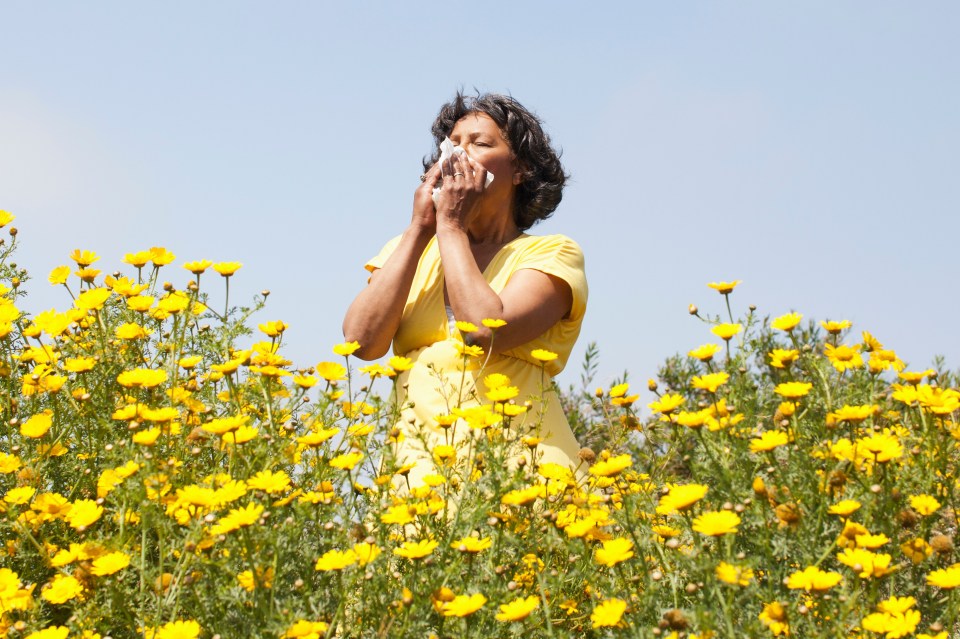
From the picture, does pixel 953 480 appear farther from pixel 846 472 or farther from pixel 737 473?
pixel 737 473

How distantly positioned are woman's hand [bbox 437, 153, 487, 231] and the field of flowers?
2.01 ft

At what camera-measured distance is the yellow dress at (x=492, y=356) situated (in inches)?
115

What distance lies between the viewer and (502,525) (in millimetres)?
2031

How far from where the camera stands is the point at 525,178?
3.52 m

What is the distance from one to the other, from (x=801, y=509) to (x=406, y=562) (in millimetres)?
787

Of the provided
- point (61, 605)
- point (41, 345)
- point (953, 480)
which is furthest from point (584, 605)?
point (41, 345)

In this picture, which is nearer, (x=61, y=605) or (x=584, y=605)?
(x=584, y=605)

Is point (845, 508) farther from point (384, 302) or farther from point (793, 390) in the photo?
point (384, 302)

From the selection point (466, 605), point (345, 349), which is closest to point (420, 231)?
point (345, 349)

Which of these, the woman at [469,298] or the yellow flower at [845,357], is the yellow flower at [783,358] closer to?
the yellow flower at [845,357]

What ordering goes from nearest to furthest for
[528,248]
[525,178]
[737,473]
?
[737,473] → [528,248] → [525,178]

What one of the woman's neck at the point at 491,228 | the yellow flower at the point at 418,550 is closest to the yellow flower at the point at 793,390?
the yellow flower at the point at 418,550

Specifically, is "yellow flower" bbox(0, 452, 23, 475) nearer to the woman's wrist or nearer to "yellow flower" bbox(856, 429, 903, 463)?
the woman's wrist

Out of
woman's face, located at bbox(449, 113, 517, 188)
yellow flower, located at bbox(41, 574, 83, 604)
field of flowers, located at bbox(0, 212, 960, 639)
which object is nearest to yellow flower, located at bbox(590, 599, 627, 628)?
field of flowers, located at bbox(0, 212, 960, 639)
